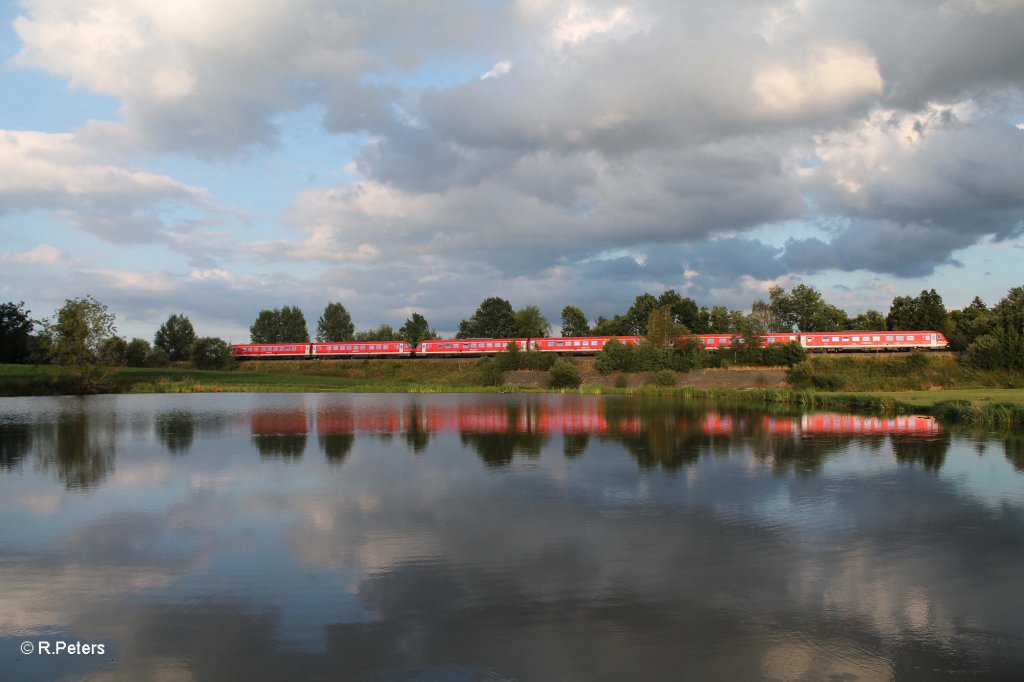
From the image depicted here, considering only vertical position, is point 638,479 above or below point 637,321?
below

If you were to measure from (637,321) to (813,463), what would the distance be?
9344 centimetres

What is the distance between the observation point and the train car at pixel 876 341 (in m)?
75.2

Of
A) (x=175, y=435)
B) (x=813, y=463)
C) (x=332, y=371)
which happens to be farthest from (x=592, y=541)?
(x=332, y=371)

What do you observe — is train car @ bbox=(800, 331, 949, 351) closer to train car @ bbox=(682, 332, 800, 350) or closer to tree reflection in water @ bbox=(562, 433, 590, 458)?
train car @ bbox=(682, 332, 800, 350)

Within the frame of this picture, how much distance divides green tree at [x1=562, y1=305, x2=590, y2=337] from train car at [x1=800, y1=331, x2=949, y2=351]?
51.1m

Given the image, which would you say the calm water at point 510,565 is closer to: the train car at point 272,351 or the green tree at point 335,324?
the train car at point 272,351

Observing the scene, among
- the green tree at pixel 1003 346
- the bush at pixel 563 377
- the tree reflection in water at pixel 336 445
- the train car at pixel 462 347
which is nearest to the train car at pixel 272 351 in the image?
the train car at pixel 462 347

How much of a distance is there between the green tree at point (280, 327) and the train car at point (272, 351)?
125 ft

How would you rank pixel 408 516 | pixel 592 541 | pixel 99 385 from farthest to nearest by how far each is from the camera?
1. pixel 99 385
2. pixel 408 516
3. pixel 592 541

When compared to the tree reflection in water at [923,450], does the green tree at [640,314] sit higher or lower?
higher

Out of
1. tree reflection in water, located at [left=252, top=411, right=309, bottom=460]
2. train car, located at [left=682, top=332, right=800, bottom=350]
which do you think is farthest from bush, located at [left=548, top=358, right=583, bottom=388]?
tree reflection in water, located at [left=252, top=411, right=309, bottom=460]

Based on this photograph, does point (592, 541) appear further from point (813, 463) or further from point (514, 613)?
point (813, 463)

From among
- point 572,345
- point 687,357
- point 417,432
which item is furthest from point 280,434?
point 572,345

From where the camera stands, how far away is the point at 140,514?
13242mm
